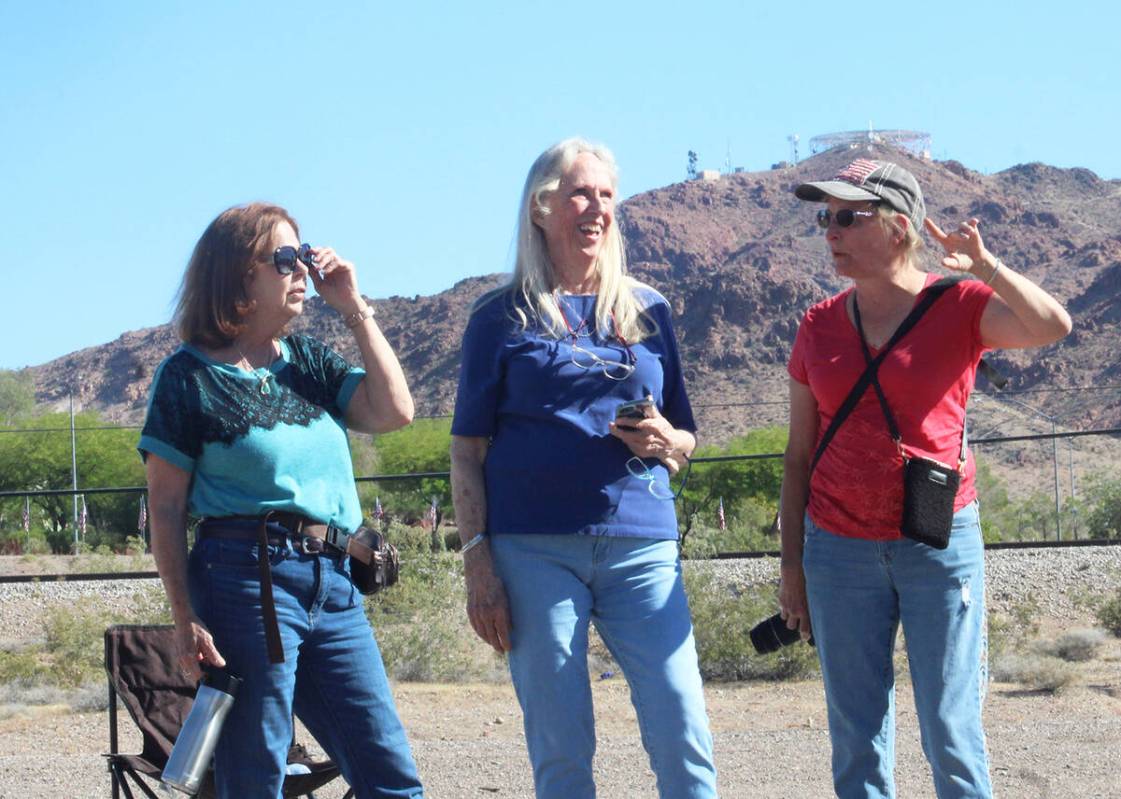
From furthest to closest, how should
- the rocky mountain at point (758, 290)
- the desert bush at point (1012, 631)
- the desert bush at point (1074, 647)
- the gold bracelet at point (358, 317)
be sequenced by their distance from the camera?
the rocky mountain at point (758, 290) < the desert bush at point (1074, 647) < the desert bush at point (1012, 631) < the gold bracelet at point (358, 317)

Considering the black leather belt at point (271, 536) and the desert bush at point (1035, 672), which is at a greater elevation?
the black leather belt at point (271, 536)

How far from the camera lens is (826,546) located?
157 inches

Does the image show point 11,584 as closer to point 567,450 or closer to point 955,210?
point 567,450

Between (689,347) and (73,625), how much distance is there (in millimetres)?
70131

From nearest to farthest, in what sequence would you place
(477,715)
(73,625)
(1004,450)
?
(477,715) < (73,625) < (1004,450)

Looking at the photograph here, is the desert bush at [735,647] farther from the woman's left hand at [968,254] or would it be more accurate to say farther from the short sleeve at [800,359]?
the woman's left hand at [968,254]

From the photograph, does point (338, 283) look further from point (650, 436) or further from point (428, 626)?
point (428, 626)

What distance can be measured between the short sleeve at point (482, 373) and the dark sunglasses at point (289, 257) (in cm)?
44

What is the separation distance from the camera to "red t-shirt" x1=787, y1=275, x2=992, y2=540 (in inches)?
152

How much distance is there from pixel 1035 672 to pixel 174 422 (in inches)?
308

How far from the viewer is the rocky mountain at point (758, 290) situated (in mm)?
75625

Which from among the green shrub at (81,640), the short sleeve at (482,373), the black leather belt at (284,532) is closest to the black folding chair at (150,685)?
the black leather belt at (284,532)

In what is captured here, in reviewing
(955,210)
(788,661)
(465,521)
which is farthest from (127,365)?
(465,521)

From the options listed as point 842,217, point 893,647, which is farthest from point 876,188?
point 893,647
